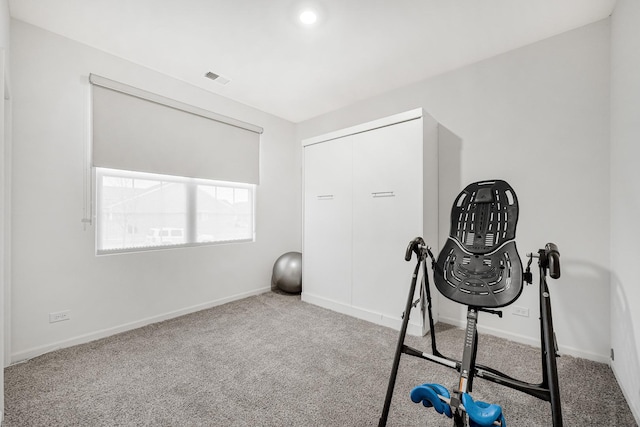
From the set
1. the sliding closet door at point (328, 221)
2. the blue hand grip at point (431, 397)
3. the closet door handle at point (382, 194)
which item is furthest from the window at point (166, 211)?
the blue hand grip at point (431, 397)

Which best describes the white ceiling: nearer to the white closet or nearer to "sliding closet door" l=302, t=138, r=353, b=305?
the white closet

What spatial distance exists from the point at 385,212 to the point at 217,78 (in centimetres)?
227

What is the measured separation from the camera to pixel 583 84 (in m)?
2.19

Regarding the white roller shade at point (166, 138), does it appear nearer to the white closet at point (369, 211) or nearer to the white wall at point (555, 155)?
the white closet at point (369, 211)

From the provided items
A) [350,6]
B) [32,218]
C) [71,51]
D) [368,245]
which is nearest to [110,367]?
[32,218]

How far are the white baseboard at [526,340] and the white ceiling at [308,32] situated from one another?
2501mm

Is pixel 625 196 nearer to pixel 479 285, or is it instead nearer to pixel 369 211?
pixel 479 285

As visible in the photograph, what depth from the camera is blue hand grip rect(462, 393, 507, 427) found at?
3.51ft

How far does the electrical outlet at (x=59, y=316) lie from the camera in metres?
2.29

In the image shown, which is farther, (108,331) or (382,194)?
(382,194)

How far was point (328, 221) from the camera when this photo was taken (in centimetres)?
329

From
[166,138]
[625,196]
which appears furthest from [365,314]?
[166,138]

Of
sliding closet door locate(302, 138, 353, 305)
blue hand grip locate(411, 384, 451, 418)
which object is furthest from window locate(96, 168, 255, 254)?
blue hand grip locate(411, 384, 451, 418)

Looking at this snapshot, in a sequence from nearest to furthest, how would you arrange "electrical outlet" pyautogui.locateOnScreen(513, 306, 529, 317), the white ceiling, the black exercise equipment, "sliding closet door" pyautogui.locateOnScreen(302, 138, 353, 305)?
the black exercise equipment, the white ceiling, "electrical outlet" pyautogui.locateOnScreen(513, 306, 529, 317), "sliding closet door" pyautogui.locateOnScreen(302, 138, 353, 305)
